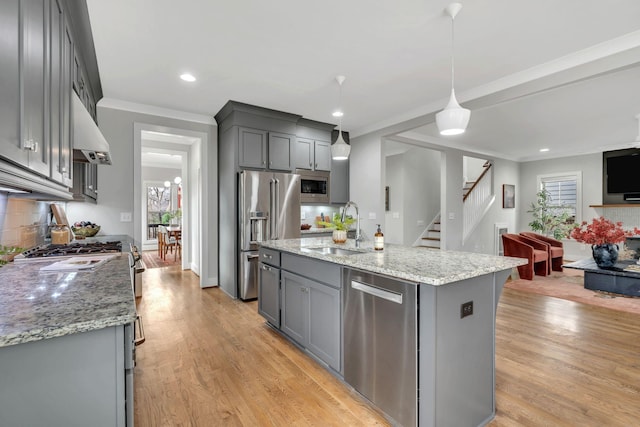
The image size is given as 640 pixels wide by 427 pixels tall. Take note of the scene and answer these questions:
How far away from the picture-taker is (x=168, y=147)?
19.7 feet

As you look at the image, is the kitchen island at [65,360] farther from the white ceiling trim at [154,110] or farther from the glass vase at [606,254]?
the glass vase at [606,254]

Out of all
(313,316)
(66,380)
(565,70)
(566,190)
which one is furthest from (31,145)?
(566,190)

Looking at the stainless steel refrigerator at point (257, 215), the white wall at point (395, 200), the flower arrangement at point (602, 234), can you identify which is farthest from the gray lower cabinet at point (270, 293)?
the white wall at point (395, 200)

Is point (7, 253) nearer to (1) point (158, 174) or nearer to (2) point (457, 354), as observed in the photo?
(2) point (457, 354)

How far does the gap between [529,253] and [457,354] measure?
15.4ft

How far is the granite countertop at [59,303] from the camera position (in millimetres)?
869

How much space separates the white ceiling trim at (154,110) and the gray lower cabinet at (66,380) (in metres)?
4.02

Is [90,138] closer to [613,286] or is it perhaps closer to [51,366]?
[51,366]

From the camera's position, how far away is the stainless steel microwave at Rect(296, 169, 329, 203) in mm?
5047

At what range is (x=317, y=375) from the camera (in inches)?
91.7

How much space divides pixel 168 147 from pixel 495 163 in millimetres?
7358

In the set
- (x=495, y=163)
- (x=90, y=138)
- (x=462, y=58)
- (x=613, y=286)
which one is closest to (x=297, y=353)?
(x=90, y=138)

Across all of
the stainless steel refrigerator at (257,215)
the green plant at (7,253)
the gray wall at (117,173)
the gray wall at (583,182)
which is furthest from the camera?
the gray wall at (583,182)

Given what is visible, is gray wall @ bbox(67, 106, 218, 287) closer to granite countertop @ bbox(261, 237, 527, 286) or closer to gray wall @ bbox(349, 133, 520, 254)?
gray wall @ bbox(349, 133, 520, 254)
